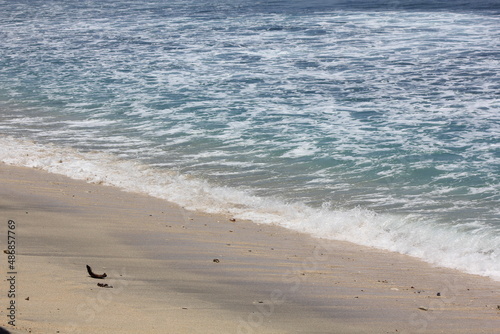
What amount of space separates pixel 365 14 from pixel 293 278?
2554cm

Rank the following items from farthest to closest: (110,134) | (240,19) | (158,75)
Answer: (240,19)
(158,75)
(110,134)

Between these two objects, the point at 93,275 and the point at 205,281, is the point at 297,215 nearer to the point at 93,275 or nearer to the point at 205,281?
the point at 205,281

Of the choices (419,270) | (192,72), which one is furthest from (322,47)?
(419,270)

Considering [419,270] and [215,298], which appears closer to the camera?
[215,298]

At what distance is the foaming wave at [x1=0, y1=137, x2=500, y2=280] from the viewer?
722cm

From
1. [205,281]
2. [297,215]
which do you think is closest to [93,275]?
[205,281]

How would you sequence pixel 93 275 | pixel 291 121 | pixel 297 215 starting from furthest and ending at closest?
1. pixel 291 121
2. pixel 297 215
3. pixel 93 275

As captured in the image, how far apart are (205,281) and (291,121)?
26.2ft

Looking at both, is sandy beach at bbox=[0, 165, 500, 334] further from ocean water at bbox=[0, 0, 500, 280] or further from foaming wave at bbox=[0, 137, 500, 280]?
ocean water at bbox=[0, 0, 500, 280]

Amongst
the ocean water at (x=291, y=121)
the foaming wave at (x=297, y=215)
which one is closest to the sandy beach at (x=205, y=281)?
the foaming wave at (x=297, y=215)

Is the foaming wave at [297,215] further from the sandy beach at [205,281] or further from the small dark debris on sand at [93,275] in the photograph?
the small dark debris on sand at [93,275]

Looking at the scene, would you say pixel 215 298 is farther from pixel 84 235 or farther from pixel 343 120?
pixel 343 120

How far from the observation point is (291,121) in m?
13.5

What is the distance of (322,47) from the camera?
2205cm
